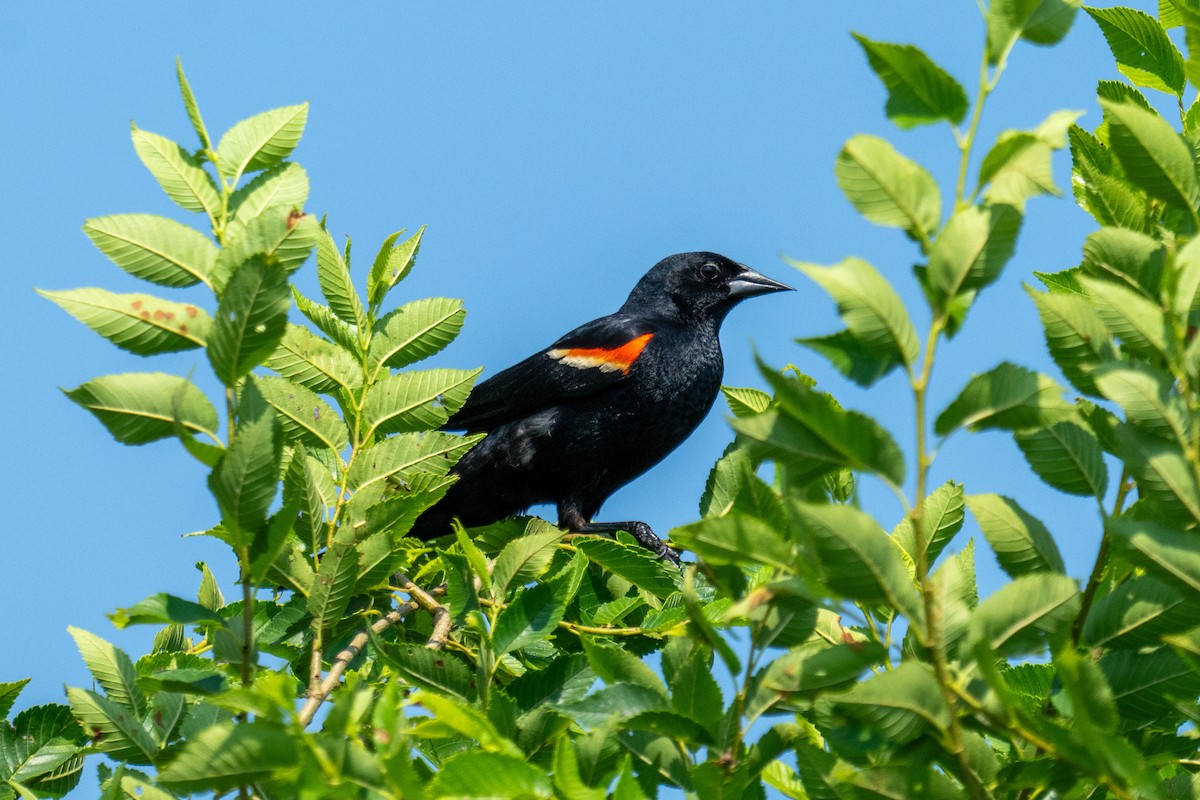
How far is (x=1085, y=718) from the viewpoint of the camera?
50.9 inches

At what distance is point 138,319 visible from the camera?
1.70 m

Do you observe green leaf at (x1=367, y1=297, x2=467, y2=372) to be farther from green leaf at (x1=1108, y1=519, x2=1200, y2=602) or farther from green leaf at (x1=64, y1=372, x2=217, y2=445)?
green leaf at (x1=1108, y1=519, x2=1200, y2=602)

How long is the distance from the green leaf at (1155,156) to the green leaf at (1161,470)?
1.16 ft

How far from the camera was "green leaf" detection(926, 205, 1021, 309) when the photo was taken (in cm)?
136

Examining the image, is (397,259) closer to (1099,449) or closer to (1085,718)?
(1099,449)

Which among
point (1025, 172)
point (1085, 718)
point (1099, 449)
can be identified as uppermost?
point (1025, 172)

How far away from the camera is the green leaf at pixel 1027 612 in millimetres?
1437

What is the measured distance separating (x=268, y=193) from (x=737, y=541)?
919 millimetres

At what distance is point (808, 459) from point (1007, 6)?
0.54 m

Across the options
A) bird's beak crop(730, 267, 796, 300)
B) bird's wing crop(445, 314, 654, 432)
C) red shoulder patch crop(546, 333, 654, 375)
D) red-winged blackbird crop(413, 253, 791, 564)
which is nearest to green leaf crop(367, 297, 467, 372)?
red-winged blackbird crop(413, 253, 791, 564)

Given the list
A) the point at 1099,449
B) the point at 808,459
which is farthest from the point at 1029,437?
the point at 808,459

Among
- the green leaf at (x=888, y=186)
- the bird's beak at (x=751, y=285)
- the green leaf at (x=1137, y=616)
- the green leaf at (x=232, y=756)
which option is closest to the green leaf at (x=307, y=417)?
the green leaf at (x=232, y=756)

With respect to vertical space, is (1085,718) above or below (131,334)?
below

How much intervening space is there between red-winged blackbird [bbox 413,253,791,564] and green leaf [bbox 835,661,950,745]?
3824 millimetres
